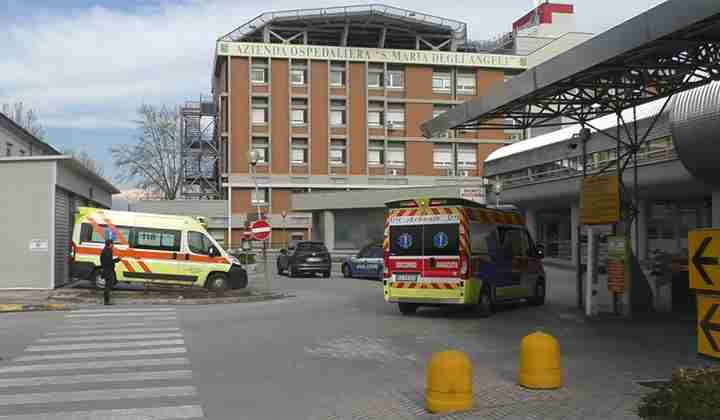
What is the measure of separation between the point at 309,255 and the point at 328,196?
17.6 meters

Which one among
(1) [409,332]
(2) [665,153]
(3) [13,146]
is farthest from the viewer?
(3) [13,146]

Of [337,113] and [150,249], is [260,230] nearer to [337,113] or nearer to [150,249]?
[150,249]

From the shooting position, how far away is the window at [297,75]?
70.8 m

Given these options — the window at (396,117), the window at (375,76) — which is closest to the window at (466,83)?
the window at (396,117)

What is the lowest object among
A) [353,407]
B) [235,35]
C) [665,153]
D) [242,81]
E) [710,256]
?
[353,407]

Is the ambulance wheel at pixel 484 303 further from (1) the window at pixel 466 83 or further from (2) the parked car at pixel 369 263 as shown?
(1) the window at pixel 466 83

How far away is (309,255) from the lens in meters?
35.2

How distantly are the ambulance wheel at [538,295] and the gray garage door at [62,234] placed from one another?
15.1 metres

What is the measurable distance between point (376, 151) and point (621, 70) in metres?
59.2

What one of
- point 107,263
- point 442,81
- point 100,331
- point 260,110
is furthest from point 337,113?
point 100,331

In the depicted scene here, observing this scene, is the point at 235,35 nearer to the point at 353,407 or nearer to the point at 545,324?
the point at 545,324

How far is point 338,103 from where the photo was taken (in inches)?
2840

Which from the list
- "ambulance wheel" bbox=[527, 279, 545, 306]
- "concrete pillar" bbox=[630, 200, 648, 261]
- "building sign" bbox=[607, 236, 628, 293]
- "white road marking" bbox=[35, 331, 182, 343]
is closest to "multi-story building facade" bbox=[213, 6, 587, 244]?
"concrete pillar" bbox=[630, 200, 648, 261]

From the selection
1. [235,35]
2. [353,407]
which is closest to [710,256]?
[353,407]
